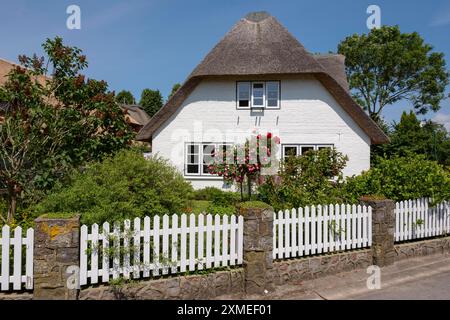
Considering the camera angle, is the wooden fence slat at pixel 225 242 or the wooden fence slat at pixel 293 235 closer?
the wooden fence slat at pixel 225 242

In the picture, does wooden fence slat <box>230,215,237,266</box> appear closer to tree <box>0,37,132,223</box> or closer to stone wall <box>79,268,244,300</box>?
stone wall <box>79,268,244,300</box>

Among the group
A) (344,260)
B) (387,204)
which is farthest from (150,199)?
(387,204)

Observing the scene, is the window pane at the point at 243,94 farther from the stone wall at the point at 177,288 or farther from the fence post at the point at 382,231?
the stone wall at the point at 177,288

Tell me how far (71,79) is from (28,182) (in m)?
2.48

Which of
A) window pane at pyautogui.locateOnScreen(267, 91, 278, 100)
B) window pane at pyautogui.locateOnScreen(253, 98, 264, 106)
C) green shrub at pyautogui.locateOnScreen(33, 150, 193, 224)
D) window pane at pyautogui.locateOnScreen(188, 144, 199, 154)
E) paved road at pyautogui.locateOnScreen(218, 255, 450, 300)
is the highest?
window pane at pyautogui.locateOnScreen(267, 91, 278, 100)

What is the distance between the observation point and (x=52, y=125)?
22.5 ft

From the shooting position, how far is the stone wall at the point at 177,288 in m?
4.11

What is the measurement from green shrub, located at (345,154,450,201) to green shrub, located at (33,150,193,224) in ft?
12.6

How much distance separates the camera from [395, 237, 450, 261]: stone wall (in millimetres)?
6184

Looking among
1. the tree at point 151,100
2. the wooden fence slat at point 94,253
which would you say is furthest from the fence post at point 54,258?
the tree at point 151,100

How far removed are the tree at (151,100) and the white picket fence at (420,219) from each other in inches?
1787

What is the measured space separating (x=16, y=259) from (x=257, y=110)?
11.6 metres

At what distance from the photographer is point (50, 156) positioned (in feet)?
22.4

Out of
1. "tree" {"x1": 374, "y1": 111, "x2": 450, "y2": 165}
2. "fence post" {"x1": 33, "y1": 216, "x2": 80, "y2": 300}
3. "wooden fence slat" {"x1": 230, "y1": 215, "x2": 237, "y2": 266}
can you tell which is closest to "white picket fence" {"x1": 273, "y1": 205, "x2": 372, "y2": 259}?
"wooden fence slat" {"x1": 230, "y1": 215, "x2": 237, "y2": 266}
